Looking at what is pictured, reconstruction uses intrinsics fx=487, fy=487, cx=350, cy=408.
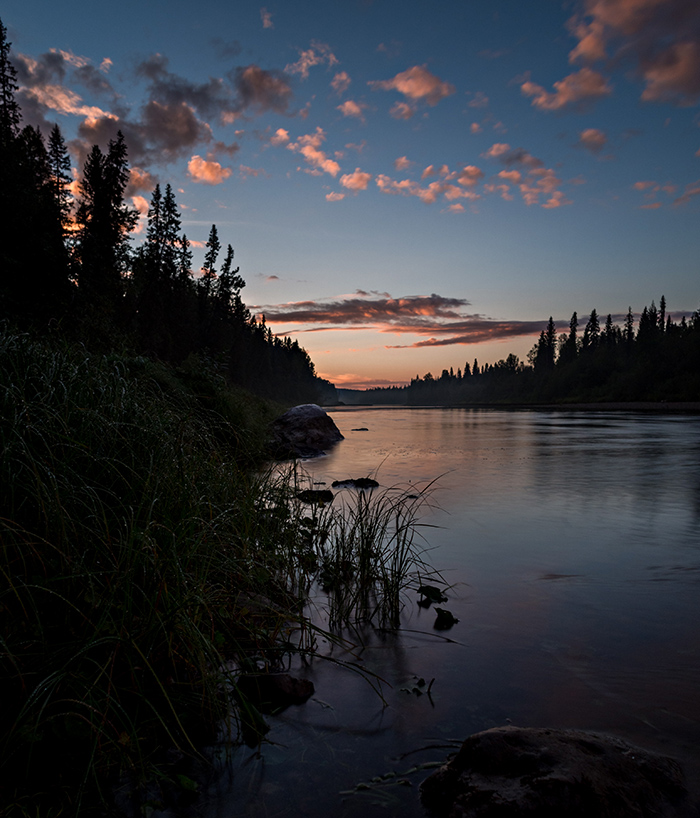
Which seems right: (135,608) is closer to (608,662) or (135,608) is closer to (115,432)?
(115,432)

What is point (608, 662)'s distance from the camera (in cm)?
337

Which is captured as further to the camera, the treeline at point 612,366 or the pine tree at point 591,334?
the pine tree at point 591,334

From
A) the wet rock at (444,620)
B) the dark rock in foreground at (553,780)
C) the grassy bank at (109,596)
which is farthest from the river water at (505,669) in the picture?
the grassy bank at (109,596)

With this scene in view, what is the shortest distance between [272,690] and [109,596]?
1.07 meters

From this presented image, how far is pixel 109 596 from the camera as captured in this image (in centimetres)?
267

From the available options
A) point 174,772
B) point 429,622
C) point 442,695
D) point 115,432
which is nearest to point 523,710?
point 442,695

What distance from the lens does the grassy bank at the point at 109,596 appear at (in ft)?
6.89

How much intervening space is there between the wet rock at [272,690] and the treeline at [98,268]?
16.3ft

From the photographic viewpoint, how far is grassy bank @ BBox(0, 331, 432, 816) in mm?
2100

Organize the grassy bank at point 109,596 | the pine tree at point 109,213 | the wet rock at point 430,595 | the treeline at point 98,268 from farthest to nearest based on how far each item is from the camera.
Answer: the pine tree at point 109,213 < the treeline at point 98,268 < the wet rock at point 430,595 < the grassy bank at point 109,596

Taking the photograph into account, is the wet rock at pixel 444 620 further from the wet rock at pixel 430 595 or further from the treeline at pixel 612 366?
the treeline at pixel 612 366

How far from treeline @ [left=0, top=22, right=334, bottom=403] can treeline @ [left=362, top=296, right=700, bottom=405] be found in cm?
6735

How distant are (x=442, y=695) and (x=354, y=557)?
189 cm

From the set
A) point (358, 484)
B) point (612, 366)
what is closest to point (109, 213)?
point (358, 484)
